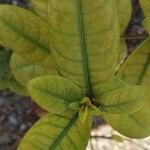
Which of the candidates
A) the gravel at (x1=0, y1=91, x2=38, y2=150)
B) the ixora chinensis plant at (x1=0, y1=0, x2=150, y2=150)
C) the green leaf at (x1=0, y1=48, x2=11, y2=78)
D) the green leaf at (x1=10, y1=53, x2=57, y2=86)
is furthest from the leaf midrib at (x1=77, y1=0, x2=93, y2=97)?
the gravel at (x1=0, y1=91, x2=38, y2=150)

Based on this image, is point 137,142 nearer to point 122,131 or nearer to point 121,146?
point 121,146

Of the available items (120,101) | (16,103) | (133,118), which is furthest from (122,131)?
(16,103)

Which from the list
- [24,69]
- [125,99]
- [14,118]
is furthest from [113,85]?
[14,118]

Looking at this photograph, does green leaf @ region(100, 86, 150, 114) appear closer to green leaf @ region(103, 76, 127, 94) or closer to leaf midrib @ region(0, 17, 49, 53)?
green leaf @ region(103, 76, 127, 94)

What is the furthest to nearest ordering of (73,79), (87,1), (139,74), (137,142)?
(137,142) < (139,74) < (73,79) < (87,1)

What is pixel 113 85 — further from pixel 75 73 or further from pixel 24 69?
pixel 24 69

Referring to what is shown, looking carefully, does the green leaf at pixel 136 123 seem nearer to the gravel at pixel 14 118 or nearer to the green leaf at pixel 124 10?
the green leaf at pixel 124 10
